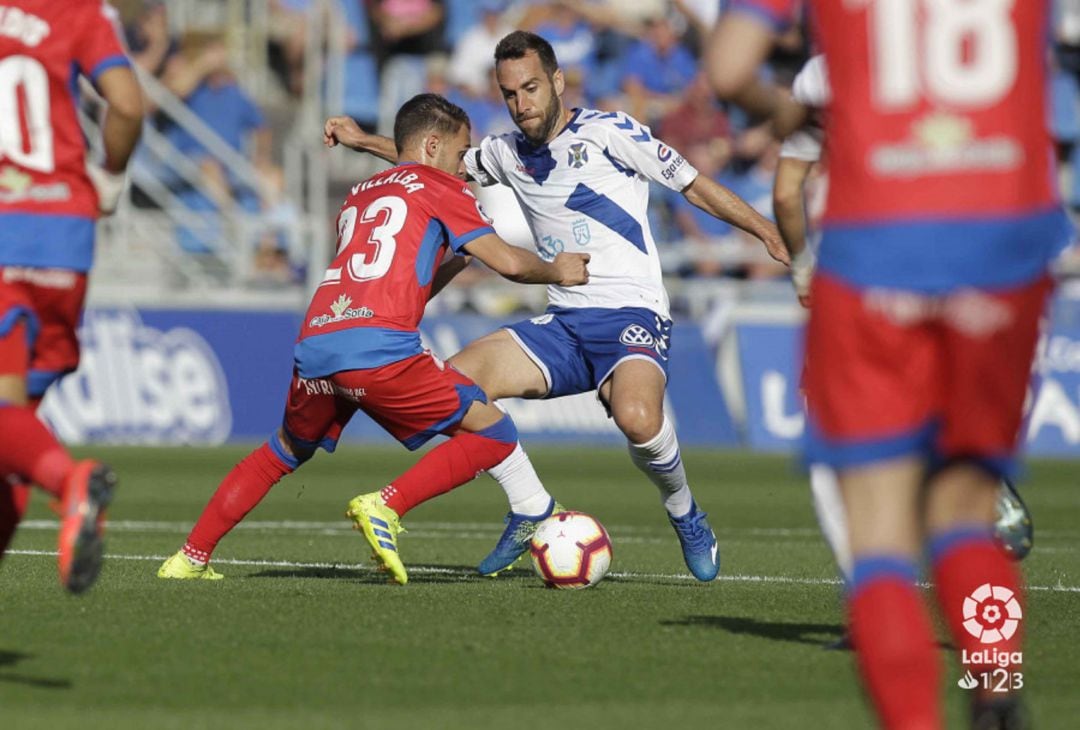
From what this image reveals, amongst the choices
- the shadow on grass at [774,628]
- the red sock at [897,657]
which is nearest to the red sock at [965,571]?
the red sock at [897,657]

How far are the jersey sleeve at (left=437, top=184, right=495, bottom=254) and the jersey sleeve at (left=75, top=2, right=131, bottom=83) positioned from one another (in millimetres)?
2510

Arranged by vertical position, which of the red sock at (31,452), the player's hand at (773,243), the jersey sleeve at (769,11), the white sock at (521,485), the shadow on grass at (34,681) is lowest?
the white sock at (521,485)

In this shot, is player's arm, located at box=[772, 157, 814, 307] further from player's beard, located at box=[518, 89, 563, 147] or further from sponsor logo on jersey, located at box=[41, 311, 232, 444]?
sponsor logo on jersey, located at box=[41, 311, 232, 444]

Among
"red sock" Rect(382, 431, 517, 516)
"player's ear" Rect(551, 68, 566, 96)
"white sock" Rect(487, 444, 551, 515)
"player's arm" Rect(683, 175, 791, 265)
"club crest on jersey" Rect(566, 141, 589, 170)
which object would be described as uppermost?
"player's ear" Rect(551, 68, 566, 96)

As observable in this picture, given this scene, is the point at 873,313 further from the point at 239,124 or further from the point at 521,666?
the point at 239,124

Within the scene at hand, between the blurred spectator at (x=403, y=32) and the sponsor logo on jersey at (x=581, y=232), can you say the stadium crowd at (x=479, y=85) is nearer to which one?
the blurred spectator at (x=403, y=32)

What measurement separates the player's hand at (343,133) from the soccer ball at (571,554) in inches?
89.3

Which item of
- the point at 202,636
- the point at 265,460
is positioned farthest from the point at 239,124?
the point at 202,636

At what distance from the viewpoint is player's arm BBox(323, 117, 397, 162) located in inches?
363

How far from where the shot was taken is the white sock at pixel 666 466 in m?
8.77

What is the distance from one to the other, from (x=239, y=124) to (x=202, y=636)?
1658 centimetres

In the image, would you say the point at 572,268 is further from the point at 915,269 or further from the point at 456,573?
the point at 915,269

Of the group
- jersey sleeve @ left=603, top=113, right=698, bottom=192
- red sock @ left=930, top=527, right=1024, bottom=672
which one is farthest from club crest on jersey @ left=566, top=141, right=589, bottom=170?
red sock @ left=930, top=527, right=1024, bottom=672

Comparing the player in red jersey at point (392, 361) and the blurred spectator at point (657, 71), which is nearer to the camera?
the player in red jersey at point (392, 361)
